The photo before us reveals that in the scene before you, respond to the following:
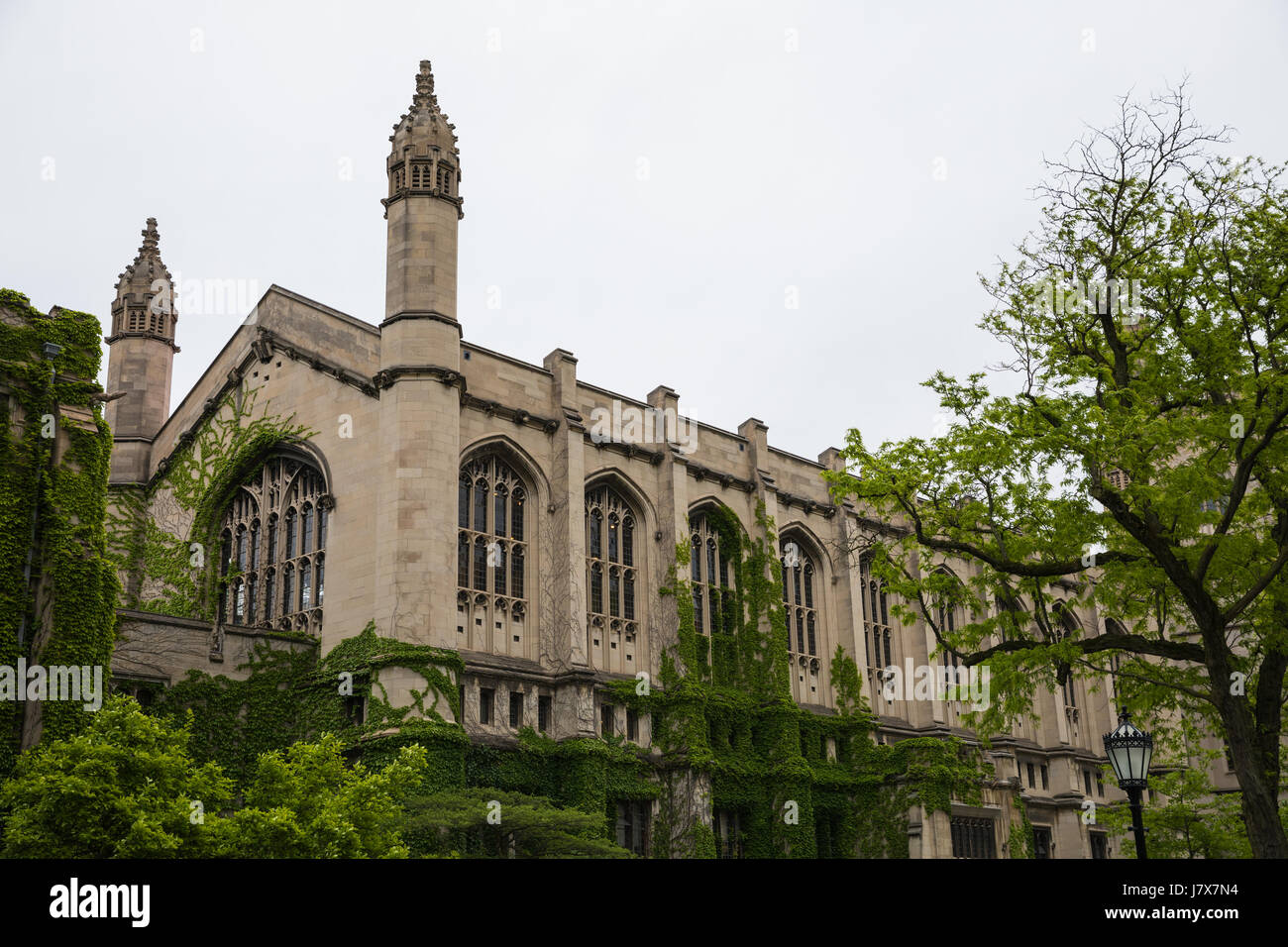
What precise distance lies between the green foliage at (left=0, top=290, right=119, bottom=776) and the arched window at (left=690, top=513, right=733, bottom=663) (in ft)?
54.3

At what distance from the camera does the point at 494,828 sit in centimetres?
2619

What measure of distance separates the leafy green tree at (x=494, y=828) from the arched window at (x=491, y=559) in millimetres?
5362

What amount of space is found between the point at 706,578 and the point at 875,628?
339 inches

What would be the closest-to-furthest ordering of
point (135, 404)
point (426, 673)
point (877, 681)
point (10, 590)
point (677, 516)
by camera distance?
point (10, 590), point (426, 673), point (677, 516), point (135, 404), point (877, 681)

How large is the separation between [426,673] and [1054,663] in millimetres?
13991

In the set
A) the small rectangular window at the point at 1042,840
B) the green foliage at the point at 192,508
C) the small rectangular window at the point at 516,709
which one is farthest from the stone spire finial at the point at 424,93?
the small rectangular window at the point at 1042,840

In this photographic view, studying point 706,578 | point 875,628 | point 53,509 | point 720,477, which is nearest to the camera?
point 53,509

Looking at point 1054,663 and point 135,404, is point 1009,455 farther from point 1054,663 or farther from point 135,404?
point 135,404

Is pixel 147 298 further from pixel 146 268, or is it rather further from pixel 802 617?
pixel 802 617

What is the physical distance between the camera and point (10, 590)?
24.8 m

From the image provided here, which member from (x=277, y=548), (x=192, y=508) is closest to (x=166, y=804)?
(x=277, y=548)

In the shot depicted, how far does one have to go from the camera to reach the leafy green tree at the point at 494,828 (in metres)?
25.4

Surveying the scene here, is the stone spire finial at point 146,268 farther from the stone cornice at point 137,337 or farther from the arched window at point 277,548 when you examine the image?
the arched window at point 277,548
